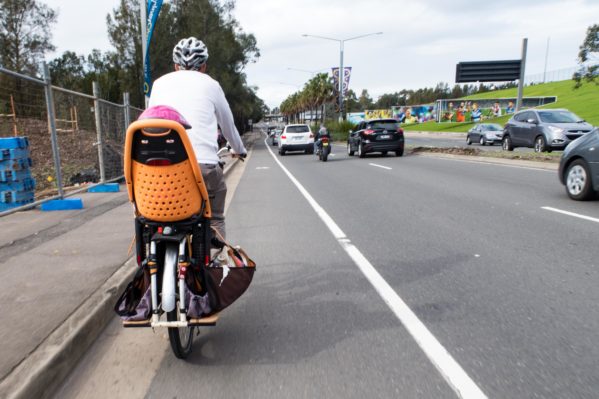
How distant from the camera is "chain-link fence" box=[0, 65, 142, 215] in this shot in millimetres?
7668

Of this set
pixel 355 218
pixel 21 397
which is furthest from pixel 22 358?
pixel 355 218

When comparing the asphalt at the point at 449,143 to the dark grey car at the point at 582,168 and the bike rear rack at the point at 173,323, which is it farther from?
the bike rear rack at the point at 173,323

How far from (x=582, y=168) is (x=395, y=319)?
6.33 m

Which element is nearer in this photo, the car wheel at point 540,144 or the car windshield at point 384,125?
the car wheel at point 540,144

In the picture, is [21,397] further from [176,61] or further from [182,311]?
[176,61]

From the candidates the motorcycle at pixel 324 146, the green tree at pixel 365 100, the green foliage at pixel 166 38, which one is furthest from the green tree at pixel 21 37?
the green tree at pixel 365 100

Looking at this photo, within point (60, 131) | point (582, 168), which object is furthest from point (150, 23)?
point (582, 168)

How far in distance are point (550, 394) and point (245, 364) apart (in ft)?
5.69

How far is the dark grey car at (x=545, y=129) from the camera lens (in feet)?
58.0

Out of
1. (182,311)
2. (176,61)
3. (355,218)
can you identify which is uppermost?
(176,61)

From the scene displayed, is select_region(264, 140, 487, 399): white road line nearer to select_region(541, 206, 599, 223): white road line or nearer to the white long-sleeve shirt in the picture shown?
the white long-sleeve shirt

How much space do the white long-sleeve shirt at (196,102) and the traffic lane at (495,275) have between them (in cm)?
205

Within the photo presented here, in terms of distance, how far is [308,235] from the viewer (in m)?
6.54

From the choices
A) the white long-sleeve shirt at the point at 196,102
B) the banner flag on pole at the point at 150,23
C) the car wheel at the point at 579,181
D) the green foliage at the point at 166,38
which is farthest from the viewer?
the green foliage at the point at 166,38
